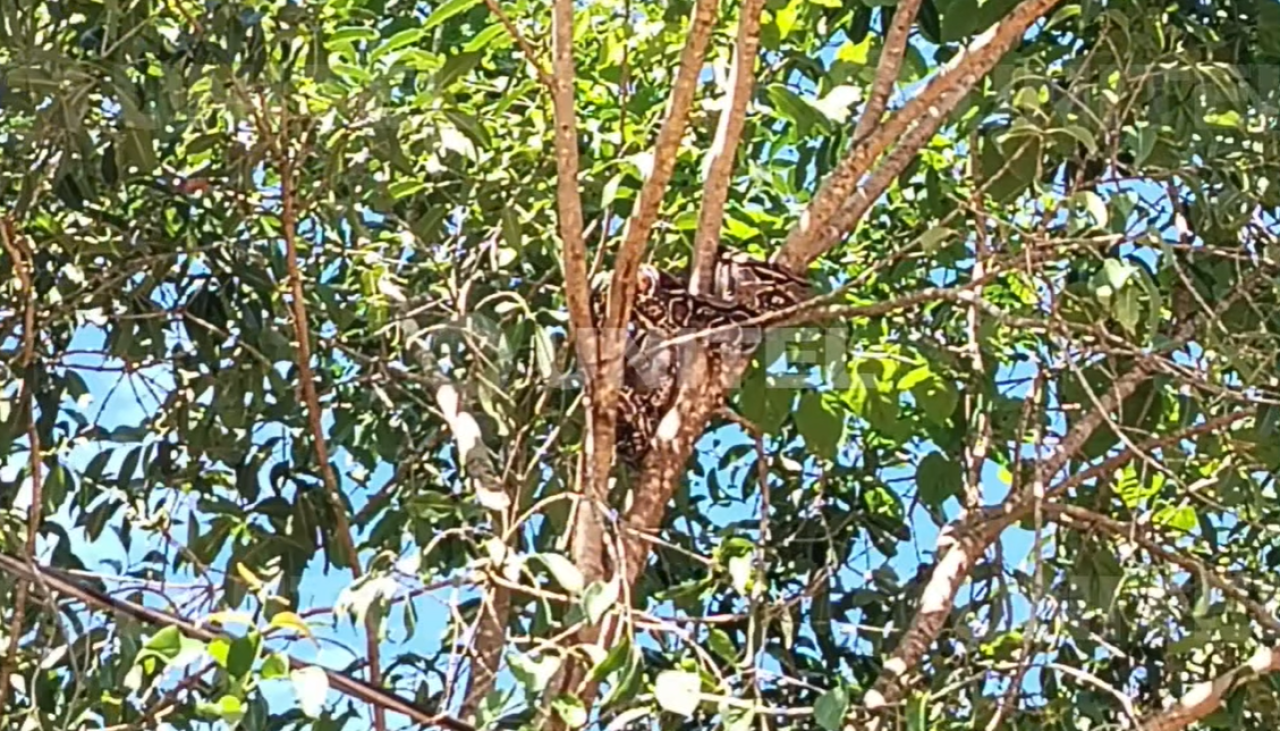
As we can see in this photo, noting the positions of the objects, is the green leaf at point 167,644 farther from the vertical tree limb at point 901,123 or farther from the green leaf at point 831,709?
the vertical tree limb at point 901,123

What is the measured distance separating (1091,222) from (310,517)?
31.8 inches

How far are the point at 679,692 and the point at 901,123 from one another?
2.03ft

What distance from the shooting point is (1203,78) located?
1.47 meters

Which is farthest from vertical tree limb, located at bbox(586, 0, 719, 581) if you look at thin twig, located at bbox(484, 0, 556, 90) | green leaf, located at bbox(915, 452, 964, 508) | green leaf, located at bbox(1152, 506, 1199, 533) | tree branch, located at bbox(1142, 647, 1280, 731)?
green leaf, located at bbox(1152, 506, 1199, 533)

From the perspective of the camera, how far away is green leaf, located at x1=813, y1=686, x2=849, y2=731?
1270 mm

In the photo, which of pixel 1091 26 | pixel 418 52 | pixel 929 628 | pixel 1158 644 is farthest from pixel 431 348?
pixel 1158 644

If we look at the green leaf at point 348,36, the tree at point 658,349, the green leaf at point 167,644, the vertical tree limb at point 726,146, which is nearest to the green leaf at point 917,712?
the tree at point 658,349

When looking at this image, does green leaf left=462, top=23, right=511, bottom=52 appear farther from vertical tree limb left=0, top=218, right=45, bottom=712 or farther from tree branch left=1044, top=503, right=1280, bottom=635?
tree branch left=1044, top=503, right=1280, bottom=635

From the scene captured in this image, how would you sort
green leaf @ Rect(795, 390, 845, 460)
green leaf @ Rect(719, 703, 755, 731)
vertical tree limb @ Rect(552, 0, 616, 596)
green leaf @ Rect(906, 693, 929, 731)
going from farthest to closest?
1. green leaf @ Rect(795, 390, 845, 460)
2. vertical tree limb @ Rect(552, 0, 616, 596)
3. green leaf @ Rect(906, 693, 929, 731)
4. green leaf @ Rect(719, 703, 755, 731)

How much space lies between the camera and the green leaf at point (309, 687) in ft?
3.75

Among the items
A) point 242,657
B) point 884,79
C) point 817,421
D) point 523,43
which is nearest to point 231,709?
point 242,657

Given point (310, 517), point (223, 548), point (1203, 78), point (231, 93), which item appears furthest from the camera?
point (223, 548)

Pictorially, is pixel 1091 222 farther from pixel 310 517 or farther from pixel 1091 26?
pixel 310 517

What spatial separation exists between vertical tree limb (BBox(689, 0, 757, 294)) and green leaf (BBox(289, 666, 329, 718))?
579mm
